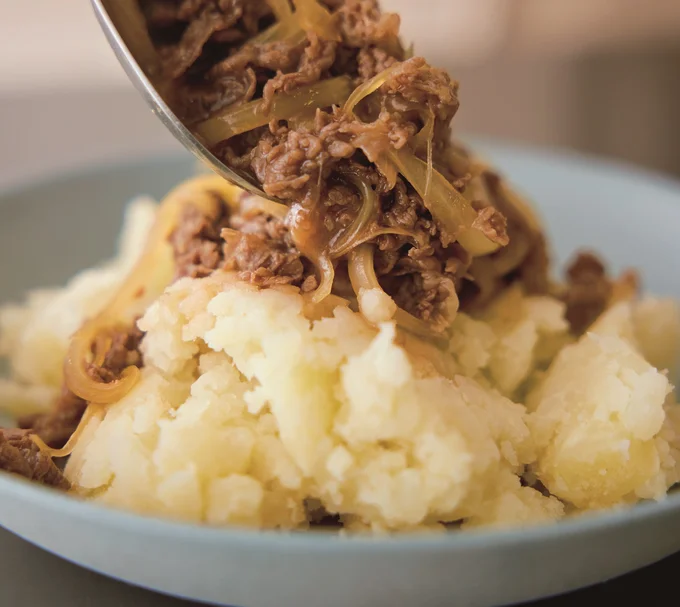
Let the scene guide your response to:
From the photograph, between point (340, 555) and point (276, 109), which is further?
point (276, 109)

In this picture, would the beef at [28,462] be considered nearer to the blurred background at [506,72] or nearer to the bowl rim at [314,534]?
the bowl rim at [314,534]

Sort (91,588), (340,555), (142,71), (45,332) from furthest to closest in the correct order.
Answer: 1. (45,332)
2. (142,71)
3. (91,588)
4. (340,555)

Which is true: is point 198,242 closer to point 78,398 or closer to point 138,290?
point 138,290

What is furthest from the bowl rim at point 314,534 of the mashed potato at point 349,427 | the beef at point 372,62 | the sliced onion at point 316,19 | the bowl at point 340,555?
the sliced onion at point 316,19

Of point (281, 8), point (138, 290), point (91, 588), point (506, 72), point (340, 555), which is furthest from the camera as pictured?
point (506, 72)

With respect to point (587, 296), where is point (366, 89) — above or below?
above

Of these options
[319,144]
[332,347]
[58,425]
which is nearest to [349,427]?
[332,347]

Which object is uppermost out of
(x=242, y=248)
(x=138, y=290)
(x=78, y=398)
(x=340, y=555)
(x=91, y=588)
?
(x=242, y=248)
